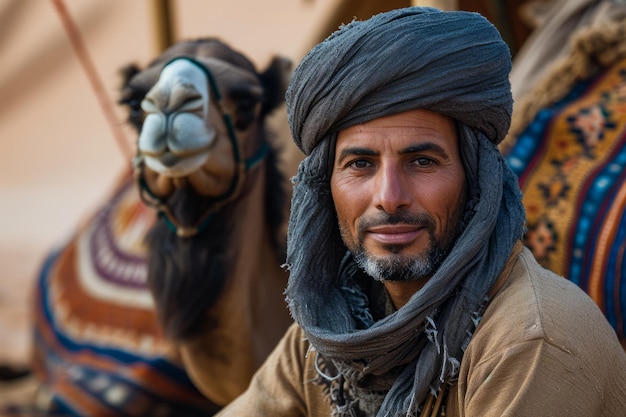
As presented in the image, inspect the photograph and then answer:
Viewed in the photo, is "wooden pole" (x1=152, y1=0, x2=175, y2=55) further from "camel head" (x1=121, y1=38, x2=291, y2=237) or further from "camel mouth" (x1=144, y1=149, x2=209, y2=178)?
"camel mouth" (x1=144, y1=149, x2=209, y2=178)

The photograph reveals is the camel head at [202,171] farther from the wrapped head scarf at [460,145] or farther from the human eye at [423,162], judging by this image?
the human eye at [423,162]

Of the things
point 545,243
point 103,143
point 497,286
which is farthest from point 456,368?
point 103,143

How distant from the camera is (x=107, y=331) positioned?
4941 mm

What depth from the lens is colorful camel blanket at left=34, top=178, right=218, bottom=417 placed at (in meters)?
4.70

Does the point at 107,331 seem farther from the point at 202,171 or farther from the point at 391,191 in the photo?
the point at 391,191

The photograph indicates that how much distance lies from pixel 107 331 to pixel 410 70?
3.03m

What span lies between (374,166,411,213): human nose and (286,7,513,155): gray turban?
0.11 metres

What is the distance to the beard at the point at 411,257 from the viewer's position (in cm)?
224

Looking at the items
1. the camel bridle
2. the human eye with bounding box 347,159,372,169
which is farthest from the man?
the camel bridle

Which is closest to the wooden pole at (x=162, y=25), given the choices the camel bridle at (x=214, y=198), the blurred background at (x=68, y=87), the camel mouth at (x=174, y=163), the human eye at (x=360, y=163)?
the camel bridle at (x=214, y=198)

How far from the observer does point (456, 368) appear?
2.16 m

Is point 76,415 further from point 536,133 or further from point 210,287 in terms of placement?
point 536,133

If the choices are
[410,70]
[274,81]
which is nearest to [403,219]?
[410,70]

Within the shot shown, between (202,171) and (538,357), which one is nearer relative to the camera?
(538,357)
